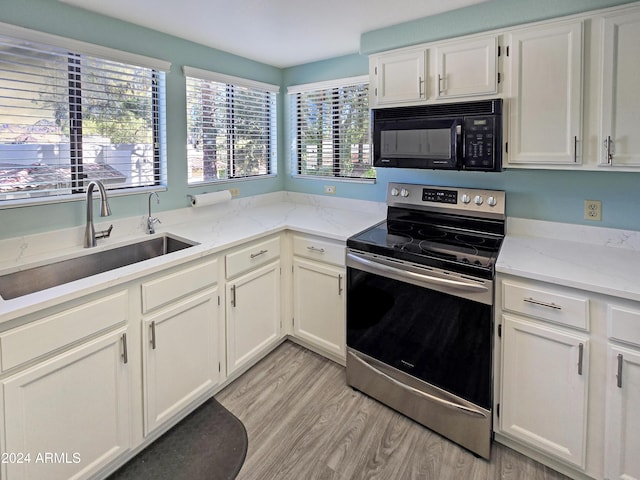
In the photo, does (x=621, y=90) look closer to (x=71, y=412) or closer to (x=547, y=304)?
(x=547, y=304)

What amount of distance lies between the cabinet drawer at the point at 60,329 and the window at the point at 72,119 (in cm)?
82

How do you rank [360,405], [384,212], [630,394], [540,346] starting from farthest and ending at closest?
[384,212] < [360,405] < [540,346] < [630,394]

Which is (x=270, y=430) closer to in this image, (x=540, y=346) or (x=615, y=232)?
(x=540, y=346)

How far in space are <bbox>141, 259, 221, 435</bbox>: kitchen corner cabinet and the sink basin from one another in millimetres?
310

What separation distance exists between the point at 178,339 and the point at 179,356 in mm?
93

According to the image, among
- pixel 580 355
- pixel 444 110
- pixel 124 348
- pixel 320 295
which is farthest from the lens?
pixel 320 295

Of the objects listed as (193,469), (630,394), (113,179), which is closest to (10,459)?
(193,469)

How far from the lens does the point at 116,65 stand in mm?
2119

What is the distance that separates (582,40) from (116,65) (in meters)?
2.45

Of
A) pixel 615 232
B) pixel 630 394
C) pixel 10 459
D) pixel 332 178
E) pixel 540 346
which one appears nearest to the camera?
pixel 10 459

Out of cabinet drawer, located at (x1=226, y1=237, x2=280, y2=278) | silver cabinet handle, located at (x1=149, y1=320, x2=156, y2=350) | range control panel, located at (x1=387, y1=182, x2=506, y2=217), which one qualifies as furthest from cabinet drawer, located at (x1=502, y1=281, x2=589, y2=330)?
silver cabinet handle, located at (x1=149, y1=320, x2=156, y2=350)

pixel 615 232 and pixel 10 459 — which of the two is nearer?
pixel 10 459

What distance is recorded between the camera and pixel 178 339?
6.07ft

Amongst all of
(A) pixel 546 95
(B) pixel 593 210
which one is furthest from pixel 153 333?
(B) pixel 593 210
